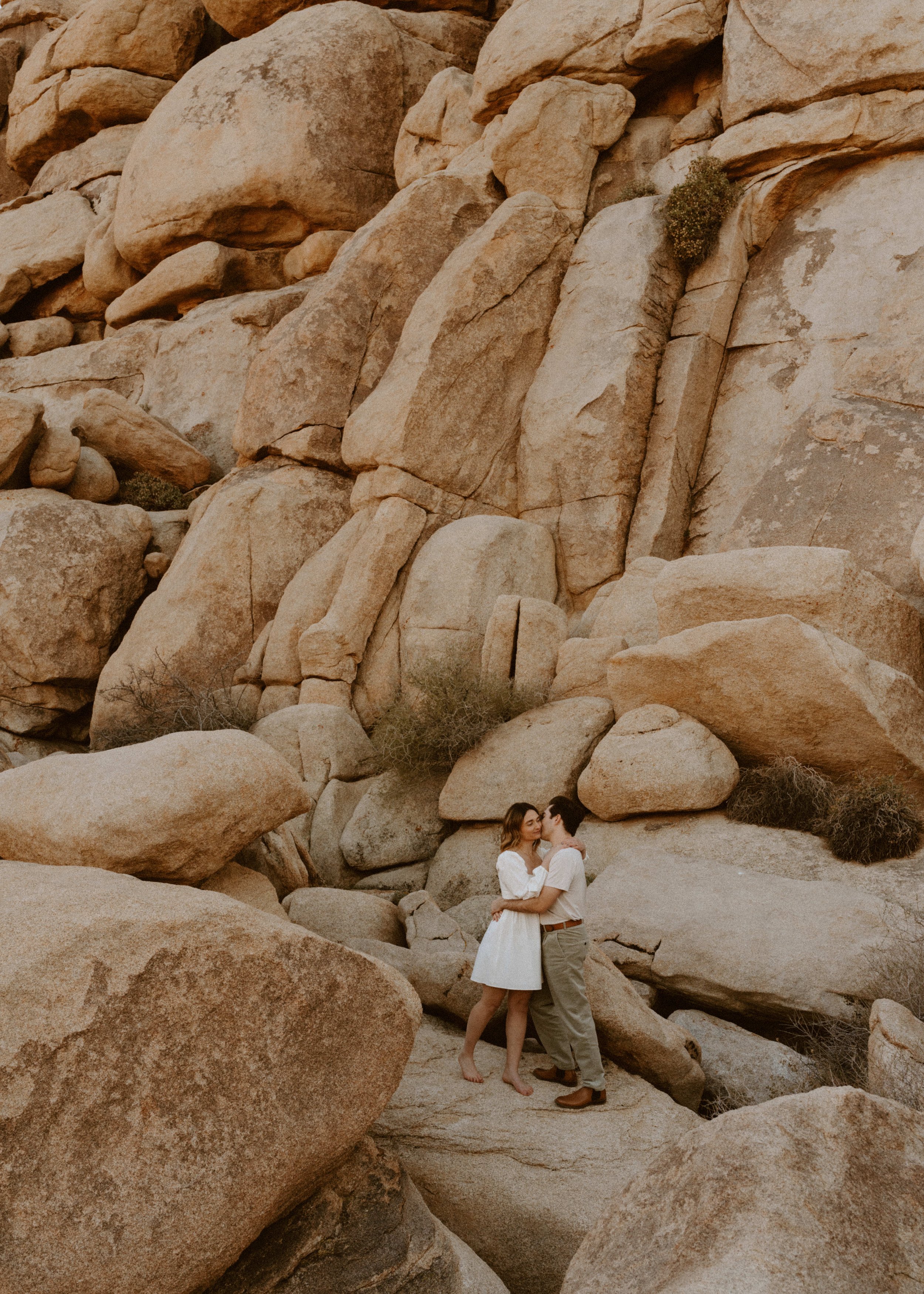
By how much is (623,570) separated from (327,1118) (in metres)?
9.77

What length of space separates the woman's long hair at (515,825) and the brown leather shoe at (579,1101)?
4.60ft

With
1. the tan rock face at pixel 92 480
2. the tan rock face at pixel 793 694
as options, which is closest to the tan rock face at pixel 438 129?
the tan rock face at pixel 92 480

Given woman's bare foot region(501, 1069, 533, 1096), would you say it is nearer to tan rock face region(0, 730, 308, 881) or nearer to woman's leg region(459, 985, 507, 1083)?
woman's leg region(459, 985, 507, 1083)

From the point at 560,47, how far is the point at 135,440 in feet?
26.9

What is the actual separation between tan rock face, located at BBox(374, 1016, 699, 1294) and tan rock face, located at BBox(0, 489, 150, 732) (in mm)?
9874

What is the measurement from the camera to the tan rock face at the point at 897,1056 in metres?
5.20

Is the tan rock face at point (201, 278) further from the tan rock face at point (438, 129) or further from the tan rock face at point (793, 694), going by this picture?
the tan rock face at point (793, 694)

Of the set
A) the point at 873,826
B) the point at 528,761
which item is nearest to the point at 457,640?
the point at 528,761

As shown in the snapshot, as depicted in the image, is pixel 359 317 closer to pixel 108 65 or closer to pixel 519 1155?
pixel 108 65

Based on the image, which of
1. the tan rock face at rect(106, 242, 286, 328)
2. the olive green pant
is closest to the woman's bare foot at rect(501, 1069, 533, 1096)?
the olive green pant

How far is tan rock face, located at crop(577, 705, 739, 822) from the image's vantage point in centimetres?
987

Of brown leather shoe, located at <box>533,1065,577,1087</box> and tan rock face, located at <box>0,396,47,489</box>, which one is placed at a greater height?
tan rock face, located at <box>0,396,47,489</box>

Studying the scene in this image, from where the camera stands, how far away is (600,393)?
13.8 metres

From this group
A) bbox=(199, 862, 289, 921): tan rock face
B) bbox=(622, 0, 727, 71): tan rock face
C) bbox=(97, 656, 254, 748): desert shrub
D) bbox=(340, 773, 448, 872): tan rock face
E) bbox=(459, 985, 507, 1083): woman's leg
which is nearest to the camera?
bbox=(459, 985, 507, 1083): woman's leg
